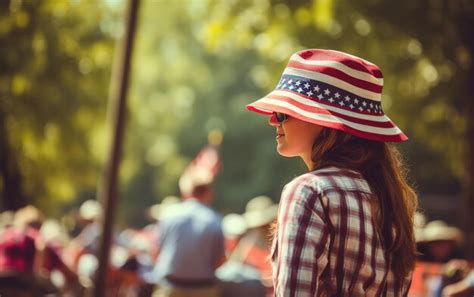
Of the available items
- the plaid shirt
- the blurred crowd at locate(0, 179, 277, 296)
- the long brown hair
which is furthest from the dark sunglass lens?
the blurred crowd at locate(0, 179, 277, 296)

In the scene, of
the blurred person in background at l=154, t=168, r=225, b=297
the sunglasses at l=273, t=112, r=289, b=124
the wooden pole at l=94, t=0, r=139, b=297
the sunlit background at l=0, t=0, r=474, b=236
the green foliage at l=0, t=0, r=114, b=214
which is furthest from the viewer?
the green foliage at l=0, t=0, r=114, b=214

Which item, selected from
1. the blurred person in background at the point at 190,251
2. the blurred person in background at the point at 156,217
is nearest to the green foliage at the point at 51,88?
the blurred person in background at the point at 156,217

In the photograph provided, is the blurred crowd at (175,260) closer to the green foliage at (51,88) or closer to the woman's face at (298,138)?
the woman's face at (298,138)

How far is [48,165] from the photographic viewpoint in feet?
63.4

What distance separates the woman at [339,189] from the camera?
93.7 inches

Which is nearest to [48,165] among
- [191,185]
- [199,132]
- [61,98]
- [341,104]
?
Answer: [61,98]

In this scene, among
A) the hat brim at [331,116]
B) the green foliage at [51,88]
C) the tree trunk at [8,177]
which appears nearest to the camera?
the hat brim at [331,116]

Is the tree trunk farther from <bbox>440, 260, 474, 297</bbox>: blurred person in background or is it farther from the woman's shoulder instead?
the woman's shoulder

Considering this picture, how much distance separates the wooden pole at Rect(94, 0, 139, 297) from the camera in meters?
10.1

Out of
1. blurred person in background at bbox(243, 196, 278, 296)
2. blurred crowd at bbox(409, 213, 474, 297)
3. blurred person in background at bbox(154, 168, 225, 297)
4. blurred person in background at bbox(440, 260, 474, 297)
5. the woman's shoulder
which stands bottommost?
blurred person in background at bbox(243, 196, 278, 296)

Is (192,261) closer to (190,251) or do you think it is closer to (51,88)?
(190,251)

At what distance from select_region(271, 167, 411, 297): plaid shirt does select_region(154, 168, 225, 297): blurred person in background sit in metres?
5.74

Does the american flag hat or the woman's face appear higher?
the american flag hat

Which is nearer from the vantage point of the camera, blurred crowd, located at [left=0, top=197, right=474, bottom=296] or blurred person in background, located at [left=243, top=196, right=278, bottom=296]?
blurred crowd, located at [left=0, top=197, right=474, bottom=296]
